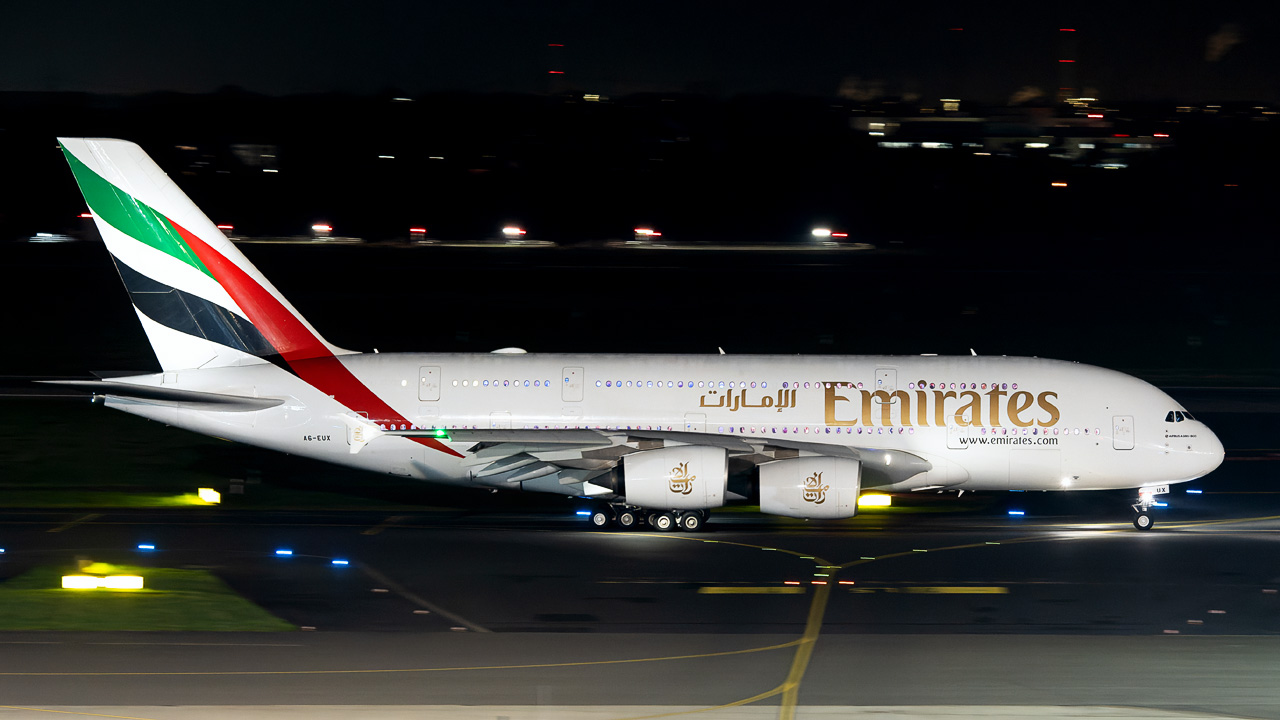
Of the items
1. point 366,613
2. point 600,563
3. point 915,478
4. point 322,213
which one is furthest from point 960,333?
point 322,213

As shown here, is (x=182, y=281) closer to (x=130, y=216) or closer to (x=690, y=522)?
(x=130, y=216)

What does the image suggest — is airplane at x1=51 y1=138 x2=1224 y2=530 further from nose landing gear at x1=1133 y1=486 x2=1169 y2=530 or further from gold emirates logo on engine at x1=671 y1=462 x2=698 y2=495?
gold emirates logo on engine at x1=671 y1=462 x2=698 y2=495

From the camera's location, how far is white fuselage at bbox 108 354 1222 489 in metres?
27.8

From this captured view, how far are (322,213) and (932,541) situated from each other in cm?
10750

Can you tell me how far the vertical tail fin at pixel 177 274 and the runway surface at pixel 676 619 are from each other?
3880 millimetres

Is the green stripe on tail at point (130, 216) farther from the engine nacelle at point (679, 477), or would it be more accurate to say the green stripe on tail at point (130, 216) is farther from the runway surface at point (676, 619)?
the engine nacelle at point (679, 477)

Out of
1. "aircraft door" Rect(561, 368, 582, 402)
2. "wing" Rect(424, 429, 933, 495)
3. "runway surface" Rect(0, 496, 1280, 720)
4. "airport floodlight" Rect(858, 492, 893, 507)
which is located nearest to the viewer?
"runway surface" Rect(0, 496, 1280, 720)

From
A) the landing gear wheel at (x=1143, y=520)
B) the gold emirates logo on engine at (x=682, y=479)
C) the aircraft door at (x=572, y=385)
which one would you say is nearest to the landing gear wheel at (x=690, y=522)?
the gold emirates logo on engine at (x=682, y=479)

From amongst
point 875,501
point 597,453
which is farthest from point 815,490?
point 875,501

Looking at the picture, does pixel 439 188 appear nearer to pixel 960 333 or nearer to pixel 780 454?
pixel 960 333

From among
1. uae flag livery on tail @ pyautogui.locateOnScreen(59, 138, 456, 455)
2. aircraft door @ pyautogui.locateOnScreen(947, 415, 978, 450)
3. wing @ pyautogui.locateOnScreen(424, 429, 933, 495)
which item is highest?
uae flag livery on tail @ pyautogui.locateOnScreen(59, 138, 456, 455)

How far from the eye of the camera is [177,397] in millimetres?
27234

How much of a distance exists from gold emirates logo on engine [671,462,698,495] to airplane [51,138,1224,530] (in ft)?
4.27

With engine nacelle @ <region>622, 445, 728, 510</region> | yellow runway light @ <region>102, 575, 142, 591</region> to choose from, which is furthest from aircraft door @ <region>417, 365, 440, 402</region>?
yellow runway light @ <region>102, 575, 142, 591</region>
